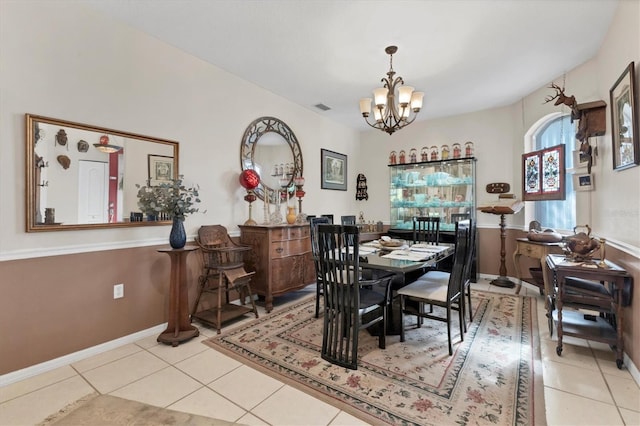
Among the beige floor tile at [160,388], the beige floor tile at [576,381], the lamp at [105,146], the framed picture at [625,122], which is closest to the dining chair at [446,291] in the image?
the beige floor tile at [576,381]

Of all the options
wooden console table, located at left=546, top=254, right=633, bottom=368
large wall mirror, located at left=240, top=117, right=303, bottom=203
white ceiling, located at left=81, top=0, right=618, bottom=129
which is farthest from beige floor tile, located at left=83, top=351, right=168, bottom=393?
wooden console table, located at left=546, top=254, right=633, bottom=368

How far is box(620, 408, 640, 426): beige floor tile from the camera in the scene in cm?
162

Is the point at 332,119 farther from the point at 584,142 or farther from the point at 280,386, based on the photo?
the point at 280,386

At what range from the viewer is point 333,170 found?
5.41 meters

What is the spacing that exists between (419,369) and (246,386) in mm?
1263

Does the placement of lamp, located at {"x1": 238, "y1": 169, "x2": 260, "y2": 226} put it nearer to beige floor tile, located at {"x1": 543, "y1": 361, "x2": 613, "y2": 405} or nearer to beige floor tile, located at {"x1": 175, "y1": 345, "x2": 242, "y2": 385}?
beige floor tile, located at {"x1": 175, "y1": 345, "x2": 242, "y2": 385}

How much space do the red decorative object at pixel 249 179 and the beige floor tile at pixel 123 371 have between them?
2.00 metres

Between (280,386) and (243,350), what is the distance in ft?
2.02

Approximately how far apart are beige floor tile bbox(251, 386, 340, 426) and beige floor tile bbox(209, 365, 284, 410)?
0.07 m

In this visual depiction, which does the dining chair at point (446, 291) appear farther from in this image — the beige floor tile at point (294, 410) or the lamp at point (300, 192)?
the lamp at point (300, 192)

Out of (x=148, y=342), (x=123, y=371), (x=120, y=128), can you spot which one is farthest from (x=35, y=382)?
(x=120, y=128)

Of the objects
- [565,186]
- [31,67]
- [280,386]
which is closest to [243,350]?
[280,386]

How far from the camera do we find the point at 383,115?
10.4ft

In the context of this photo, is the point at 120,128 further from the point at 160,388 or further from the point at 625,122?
the point at 625,122
